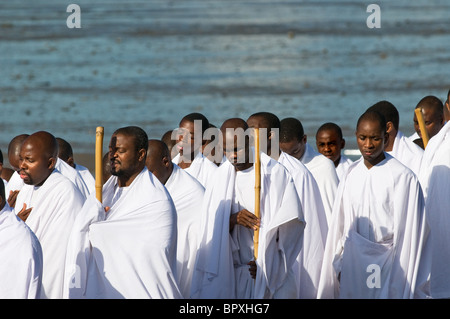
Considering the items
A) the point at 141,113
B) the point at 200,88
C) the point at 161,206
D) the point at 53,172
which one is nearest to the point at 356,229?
the point at 161,206

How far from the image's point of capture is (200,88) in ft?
80.2

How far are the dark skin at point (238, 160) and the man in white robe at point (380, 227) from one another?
2.85 ft

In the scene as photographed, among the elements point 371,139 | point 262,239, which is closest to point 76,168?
point 262,239

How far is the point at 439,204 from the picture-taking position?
32.4ft

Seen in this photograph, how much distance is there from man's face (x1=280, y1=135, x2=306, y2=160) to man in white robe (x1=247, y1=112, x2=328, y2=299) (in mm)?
668

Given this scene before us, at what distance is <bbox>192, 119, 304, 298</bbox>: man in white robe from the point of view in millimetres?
9039

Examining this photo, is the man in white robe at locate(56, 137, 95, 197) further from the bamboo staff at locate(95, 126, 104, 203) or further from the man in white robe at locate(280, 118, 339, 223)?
the bamboo staff at locate(95, 126, 104, 203)

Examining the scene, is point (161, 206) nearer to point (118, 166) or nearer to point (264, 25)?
point (118, 166)

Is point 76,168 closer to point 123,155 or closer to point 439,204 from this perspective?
point 123,155

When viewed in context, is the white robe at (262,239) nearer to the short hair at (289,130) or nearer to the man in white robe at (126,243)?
the man in white robe at (126,243)

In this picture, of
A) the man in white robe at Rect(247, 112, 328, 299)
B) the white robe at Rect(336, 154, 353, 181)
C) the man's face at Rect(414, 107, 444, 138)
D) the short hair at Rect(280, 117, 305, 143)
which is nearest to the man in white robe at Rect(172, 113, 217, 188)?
the short hair at Rect(280, 117, 305, 143)

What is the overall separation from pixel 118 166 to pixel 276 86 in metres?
16.4

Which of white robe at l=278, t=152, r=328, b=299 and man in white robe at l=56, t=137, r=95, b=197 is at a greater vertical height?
man in white robe at l=56, t=137, r=95, b=197

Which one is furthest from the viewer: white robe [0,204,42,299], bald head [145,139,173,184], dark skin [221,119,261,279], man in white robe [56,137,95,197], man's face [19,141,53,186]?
man in white robe [56,137,95,197]
